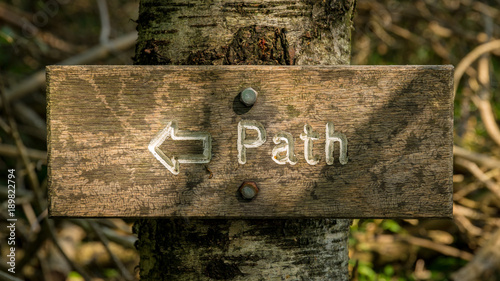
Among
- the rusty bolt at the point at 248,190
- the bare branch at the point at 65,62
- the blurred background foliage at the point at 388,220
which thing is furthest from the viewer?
the bare branch at the point at 65,62

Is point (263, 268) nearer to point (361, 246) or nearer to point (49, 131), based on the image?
point (49, 131)

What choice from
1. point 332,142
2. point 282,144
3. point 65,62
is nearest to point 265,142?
point 282,144

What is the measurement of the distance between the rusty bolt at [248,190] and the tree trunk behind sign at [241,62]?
9 centimetres

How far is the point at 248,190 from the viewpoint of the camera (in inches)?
38.8

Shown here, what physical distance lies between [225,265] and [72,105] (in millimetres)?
521

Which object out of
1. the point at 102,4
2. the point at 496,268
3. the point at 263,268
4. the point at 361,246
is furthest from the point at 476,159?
the point at 102,4

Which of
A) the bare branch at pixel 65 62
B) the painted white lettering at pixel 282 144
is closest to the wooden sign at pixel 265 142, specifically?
the painted white lettering at pixel 282 144

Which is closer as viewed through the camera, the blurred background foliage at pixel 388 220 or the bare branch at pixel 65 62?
the blurred background foliage at pixel 388 220

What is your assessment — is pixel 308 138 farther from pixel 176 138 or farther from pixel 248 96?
pixel 176 138

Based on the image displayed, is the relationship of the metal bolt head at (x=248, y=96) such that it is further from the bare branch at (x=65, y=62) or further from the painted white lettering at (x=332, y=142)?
the bare branch at (x=65, y=62)

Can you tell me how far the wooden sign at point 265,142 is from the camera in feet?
3.29

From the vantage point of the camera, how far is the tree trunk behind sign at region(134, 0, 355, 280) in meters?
1.04

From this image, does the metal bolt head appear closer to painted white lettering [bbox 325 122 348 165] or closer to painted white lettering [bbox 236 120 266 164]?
painted white lettering [bbox 236 120 266 164]

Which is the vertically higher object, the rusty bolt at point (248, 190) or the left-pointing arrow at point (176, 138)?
the left-pointing arrow at point (176, 138)
